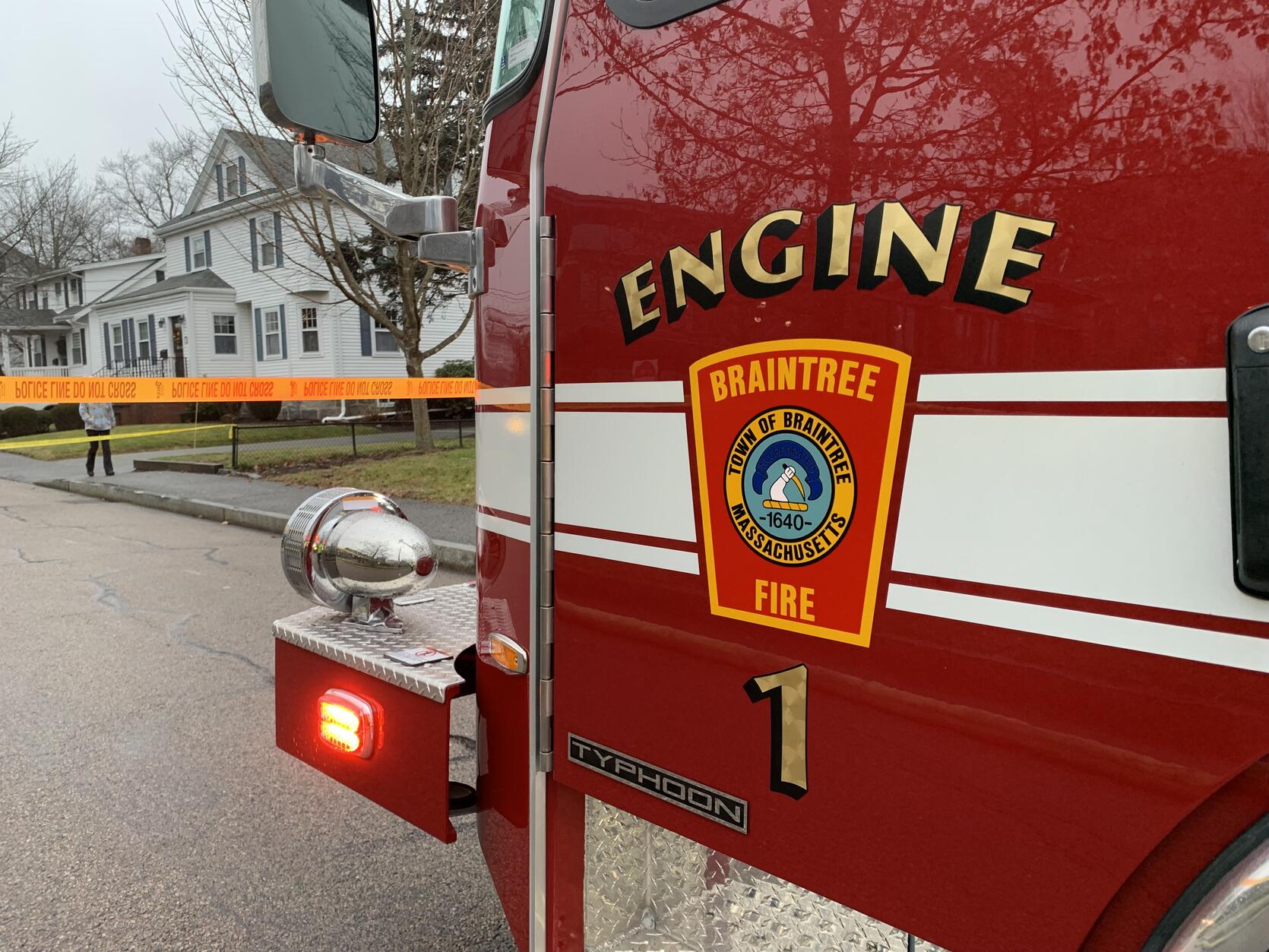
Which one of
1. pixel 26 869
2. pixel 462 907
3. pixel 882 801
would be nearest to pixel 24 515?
pixel 26 869

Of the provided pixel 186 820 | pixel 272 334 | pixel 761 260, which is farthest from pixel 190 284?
pixel 761 260

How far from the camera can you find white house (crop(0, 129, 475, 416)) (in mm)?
26141

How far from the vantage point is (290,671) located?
92.9 inches

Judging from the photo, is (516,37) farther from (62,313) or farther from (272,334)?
(62,313)

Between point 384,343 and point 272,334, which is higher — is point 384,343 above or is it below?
below

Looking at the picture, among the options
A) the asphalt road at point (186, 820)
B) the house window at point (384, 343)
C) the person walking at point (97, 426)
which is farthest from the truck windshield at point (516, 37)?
the house window at point (384, 343)

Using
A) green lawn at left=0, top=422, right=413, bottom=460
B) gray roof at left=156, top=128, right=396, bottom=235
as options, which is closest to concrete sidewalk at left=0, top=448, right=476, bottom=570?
green lawn at left=0, top=422, right=413, bottom=460

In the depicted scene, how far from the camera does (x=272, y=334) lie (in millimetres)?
28891

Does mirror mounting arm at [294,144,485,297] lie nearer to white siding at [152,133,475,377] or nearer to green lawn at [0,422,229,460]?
green lawn at [0,422,229,460]

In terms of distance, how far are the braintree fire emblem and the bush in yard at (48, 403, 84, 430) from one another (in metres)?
30.8

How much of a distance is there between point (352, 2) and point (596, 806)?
1.74 meters

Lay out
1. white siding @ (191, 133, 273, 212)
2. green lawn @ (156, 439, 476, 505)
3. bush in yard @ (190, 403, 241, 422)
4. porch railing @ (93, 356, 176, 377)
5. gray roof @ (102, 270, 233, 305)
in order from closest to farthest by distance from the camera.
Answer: green lawn @ (156, 439, 476, 505)
white siding @ (191, 133, 273, 212)
bush in yard @ (190, 403, 241, 422)
gray roof @ (102, 270, 233, 305)
porch railing @ (93, 356, 176, 377)

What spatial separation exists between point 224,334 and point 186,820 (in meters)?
30.1

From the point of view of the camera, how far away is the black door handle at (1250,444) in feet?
2.74
